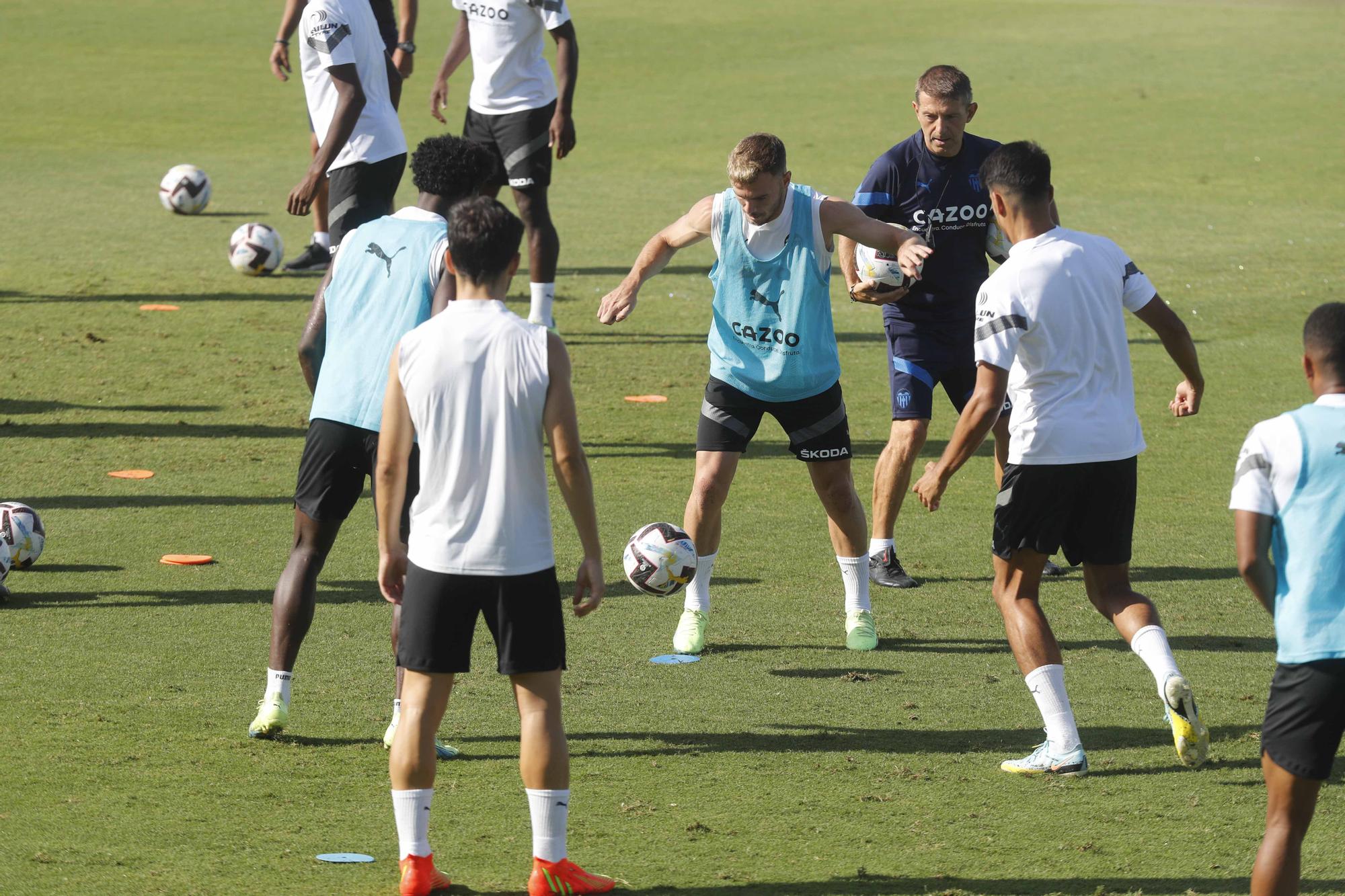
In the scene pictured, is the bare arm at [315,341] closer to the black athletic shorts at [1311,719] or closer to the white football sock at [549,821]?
the white football sock at [549,821]

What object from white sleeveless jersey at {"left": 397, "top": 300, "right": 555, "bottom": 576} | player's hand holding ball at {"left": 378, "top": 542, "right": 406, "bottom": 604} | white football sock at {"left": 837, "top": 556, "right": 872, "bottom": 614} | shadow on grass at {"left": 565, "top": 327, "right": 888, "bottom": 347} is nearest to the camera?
white sleeveless jersey at {"left": 397, "top": 300, "right": 555, "bottom": 576}

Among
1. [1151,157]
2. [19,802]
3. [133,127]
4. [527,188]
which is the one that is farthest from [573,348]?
[133,127]

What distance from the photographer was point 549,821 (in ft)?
15.3

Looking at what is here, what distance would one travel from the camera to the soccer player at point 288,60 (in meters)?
14.1

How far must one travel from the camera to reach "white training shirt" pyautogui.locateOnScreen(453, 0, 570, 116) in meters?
12.1

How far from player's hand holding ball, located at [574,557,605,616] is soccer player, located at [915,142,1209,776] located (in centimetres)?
141

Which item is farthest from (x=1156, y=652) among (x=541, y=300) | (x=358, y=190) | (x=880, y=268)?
(x=541, y=300)

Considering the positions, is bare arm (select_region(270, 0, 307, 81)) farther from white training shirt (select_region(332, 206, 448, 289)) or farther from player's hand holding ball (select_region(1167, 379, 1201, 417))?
player's hand holding ball (select_region(1167, 379, 1201, 417))

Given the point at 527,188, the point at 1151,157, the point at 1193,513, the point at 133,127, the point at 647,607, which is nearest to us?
the point at 647,607

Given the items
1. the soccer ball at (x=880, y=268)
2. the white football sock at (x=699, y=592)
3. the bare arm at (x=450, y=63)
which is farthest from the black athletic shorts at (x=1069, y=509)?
the bare arm at (x=450, y=63)

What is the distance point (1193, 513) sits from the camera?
927cm

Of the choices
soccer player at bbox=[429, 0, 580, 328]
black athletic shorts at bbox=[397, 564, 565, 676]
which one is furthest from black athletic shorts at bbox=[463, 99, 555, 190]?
black athletic shorts at bbox=[397, 564, 565, 676]

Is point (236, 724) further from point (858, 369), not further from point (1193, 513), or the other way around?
point (858, 369)

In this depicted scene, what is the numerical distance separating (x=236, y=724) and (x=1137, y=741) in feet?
10.7
